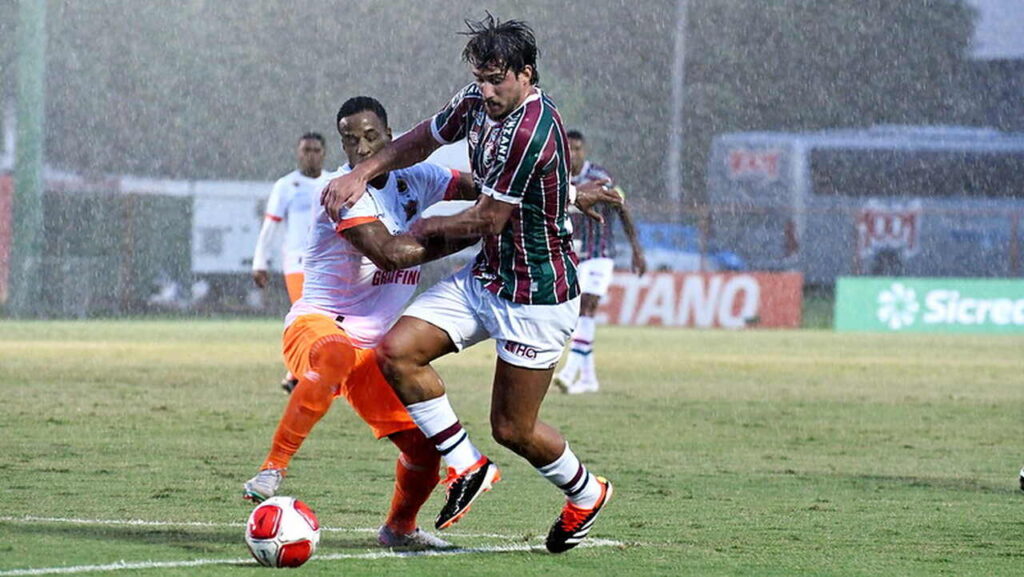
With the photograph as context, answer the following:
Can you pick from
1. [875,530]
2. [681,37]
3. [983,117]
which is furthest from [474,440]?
[983,117]

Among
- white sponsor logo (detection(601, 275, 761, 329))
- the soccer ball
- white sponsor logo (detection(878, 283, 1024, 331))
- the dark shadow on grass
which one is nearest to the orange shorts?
the soccer ball

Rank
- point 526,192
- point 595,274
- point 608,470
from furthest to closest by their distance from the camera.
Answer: point 595,274 → point 608,470 → point 526,192

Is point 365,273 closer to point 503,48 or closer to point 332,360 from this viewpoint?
point 332,360

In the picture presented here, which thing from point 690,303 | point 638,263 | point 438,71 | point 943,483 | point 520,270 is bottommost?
point 690,303

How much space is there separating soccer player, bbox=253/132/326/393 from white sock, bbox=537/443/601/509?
7.90m

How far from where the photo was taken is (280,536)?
21.2 ft

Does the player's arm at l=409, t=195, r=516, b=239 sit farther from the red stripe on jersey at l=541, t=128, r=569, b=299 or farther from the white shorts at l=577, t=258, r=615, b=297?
the white shorts at l=577, t=258, r=615, b=297

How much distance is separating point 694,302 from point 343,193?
25.0 m

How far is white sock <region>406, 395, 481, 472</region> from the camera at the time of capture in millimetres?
6926

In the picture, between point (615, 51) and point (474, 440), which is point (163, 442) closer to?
point (474, 440)

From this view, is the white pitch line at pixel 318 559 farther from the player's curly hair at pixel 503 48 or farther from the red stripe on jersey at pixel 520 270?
the player's curly hair at pixel 503 48

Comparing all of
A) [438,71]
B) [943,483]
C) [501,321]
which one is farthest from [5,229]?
[501,321]

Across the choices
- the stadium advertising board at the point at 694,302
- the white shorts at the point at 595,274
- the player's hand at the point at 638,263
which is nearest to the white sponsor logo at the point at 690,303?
the stadium advertising board at the point at 694,302

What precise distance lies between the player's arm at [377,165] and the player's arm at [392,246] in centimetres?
13
